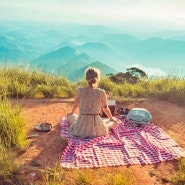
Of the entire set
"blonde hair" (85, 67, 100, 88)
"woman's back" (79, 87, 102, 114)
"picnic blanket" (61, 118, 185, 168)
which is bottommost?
"picnic blanket" (61, 118, 185, 168)

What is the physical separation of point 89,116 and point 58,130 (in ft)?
2.77

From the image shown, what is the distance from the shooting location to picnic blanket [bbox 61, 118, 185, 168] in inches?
185

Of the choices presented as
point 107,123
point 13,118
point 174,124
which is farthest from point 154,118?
point 13,118

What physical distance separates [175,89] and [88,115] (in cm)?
418

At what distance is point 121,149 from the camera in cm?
517

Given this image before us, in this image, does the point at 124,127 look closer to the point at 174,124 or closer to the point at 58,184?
the point at 174,124

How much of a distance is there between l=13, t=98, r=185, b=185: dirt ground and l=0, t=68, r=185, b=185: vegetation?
8.2 inches

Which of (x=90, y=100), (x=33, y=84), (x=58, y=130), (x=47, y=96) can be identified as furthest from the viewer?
(x=33, y=84)

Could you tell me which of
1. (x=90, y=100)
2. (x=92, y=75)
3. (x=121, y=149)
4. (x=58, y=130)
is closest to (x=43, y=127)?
(x=58, y=130)

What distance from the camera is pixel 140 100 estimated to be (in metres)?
8.40

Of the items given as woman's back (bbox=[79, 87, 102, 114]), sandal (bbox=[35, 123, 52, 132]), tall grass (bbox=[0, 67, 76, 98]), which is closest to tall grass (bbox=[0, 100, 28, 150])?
sandal (bbox=[35, 123, 52, 132])

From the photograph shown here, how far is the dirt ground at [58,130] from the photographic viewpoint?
452cm

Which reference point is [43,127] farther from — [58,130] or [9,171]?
[9,171]

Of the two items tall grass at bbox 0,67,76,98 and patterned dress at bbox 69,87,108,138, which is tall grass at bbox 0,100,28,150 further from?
tall grass at bbox 0,67,76,98
